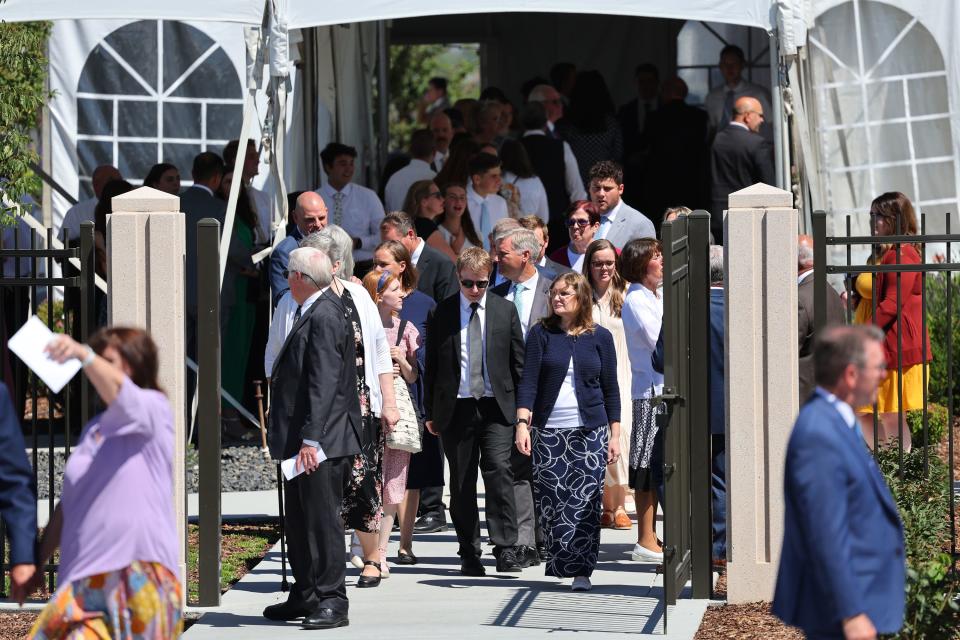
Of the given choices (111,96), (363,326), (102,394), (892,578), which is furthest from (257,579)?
(111,96)

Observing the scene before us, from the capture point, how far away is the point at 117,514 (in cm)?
522

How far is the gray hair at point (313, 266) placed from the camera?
756 cm

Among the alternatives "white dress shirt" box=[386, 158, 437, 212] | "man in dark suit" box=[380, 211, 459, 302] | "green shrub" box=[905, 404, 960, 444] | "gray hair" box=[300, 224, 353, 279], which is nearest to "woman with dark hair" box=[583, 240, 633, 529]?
"man in dark suit" box=[380, 211, 459, 302]

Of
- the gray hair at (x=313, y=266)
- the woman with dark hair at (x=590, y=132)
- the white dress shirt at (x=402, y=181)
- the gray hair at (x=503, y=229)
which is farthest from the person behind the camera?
the woman with dark hair at (x=590, y=132)

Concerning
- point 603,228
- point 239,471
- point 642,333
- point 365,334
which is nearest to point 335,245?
point 365,334

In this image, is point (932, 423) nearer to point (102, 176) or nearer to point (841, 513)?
point (102, 176)

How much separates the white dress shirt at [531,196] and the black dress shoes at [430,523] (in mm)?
2946

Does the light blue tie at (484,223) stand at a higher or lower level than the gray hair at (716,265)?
higher

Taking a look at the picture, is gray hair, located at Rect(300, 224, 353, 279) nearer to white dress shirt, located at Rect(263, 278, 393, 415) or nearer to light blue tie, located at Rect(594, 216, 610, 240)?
white dress shirt, located at Rect(263, 278, 393, 415)

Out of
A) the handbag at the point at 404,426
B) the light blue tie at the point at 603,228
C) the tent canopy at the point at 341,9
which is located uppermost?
the tent canopy at the point at 341,9

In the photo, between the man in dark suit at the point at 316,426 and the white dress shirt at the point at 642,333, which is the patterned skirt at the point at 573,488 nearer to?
the white dress shirt at the point at 642,333

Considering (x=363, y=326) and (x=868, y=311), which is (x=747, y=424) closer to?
(x=363, y=326)

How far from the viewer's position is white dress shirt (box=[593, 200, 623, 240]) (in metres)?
10.8

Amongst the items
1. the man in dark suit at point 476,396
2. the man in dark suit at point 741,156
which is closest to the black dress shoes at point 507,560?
the man in dark suit at point 476,396
